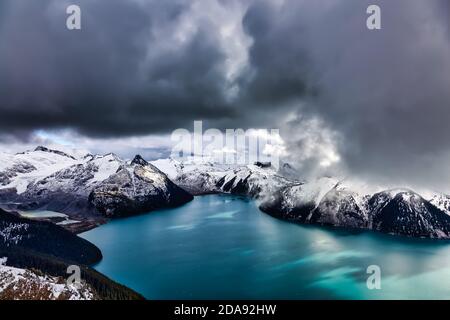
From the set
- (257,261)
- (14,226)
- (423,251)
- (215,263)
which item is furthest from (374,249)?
(14,226)

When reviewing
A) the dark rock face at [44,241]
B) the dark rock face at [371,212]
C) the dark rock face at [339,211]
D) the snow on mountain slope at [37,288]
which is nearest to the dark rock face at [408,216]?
the dark rock face at [371,212]

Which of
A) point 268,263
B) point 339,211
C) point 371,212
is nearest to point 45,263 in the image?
point 268,263

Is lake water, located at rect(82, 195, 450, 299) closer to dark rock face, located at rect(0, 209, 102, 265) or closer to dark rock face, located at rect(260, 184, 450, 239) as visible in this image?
dark rock face, located at rect(0, 209, 102, 265)

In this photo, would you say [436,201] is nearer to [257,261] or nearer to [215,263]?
Answer: [257,261]

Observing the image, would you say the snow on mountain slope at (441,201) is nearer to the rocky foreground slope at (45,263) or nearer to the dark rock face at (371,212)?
the dark rock face at (371,212)

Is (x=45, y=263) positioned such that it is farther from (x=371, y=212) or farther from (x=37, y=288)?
(x=371, y=212)

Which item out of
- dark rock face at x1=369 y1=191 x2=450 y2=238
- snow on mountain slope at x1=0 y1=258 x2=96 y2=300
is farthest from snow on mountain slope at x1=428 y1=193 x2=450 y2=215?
snow on mountain slope at x1=0 y1=258 x2=96 y2=300
